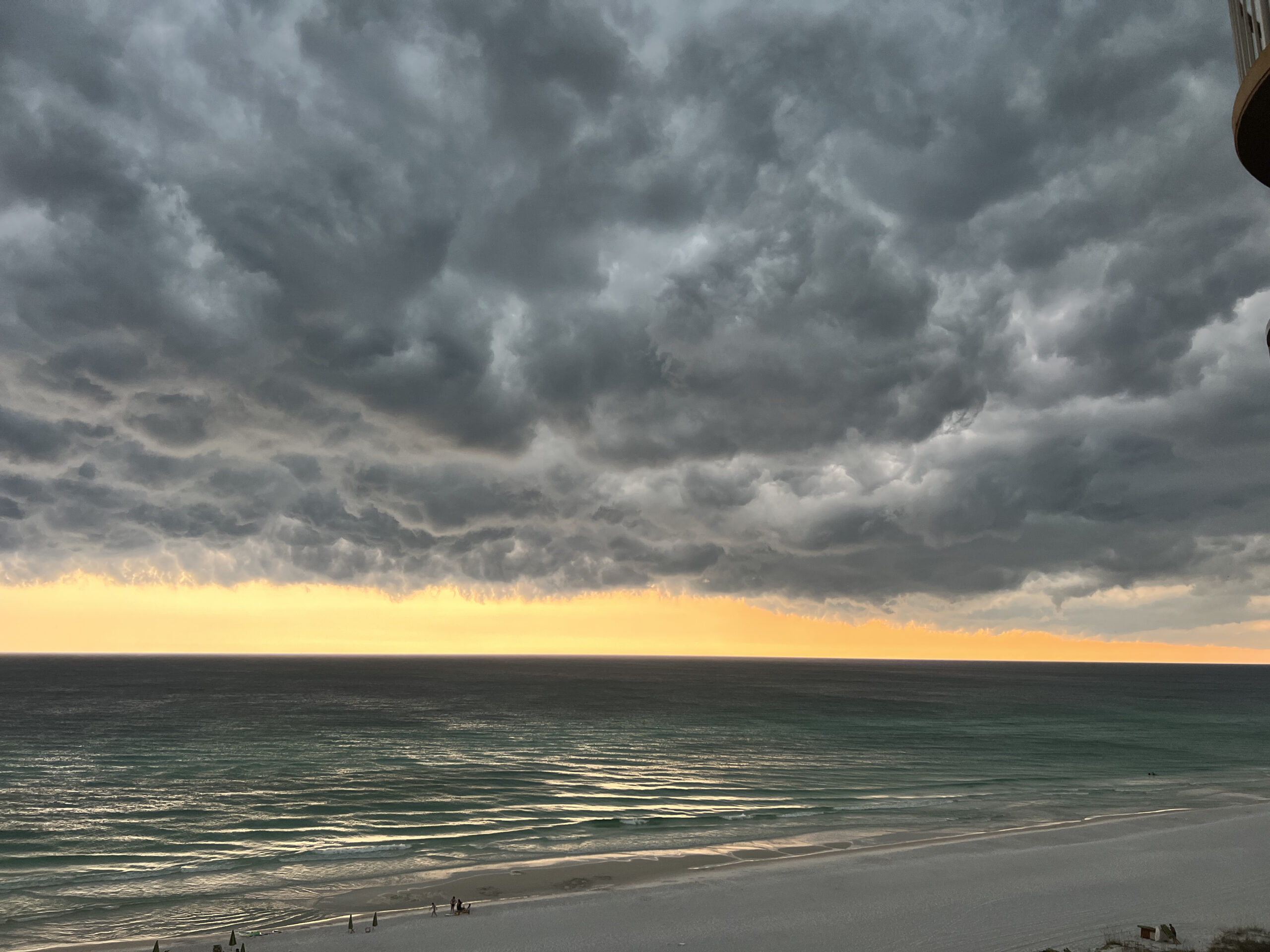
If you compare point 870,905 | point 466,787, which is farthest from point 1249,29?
point 466,787

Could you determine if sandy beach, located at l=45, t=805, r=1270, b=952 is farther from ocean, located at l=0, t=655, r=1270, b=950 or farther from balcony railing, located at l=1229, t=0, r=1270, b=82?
balcony railing, located at l=1229, t=0, r=1270, b=82

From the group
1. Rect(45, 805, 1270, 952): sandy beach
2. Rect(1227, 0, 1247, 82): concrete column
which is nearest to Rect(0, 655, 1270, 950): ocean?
Rect(45, 805, 1270, 952): sandy beach

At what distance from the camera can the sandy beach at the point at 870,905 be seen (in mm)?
18375

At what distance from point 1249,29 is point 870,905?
22339 millimetres

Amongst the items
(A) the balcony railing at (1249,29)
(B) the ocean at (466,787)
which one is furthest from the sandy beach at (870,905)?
(A) the balcony railing at (1249,29)

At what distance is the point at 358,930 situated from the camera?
62.3 feet

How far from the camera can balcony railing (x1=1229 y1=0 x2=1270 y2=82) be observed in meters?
11.7

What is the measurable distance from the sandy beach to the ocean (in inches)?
164

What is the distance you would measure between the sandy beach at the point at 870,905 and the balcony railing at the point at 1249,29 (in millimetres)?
18855

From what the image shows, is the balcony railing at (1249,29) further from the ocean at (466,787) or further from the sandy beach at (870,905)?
the ocean at (466,787)

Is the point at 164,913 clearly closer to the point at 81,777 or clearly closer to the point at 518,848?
the point at 518,848

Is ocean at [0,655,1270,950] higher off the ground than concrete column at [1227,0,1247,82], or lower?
lower

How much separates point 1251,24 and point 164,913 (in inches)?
1333

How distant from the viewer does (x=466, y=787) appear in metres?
42.9
